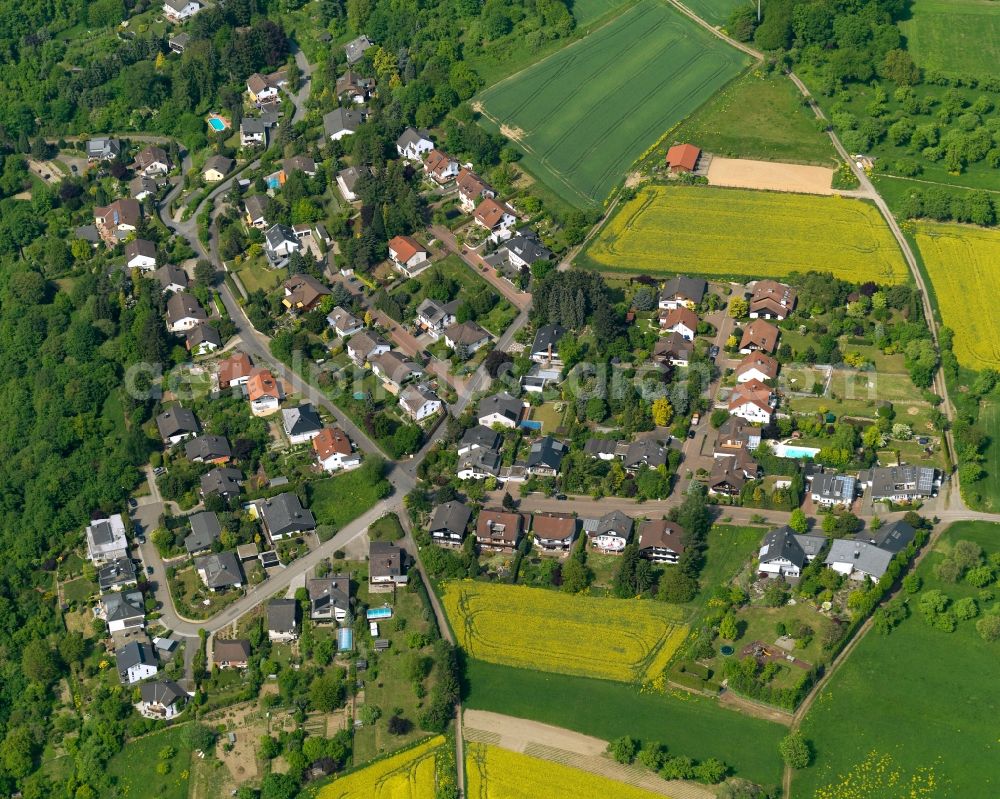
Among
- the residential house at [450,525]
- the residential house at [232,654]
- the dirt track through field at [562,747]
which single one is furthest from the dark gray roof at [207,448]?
the dirt track through field at [562,747]

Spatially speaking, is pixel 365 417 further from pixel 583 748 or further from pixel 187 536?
pixel 583 748

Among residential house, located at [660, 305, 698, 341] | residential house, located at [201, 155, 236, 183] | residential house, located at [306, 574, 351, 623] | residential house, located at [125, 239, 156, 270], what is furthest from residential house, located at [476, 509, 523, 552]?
residential house, located at [201, 155, 236, 183]

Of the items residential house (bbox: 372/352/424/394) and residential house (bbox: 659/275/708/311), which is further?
residential house (bbox: 659/275/708/311)

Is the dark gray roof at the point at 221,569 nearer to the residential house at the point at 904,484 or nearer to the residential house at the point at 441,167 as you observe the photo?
the residential house at the point at 904,484

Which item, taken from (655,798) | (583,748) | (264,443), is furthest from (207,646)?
(655,798)

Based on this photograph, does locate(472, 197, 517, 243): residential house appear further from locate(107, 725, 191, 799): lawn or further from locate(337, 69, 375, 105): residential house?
locate(107, 725, 191, 799): lawn

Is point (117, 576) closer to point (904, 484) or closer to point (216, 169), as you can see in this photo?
point (216, 169)
